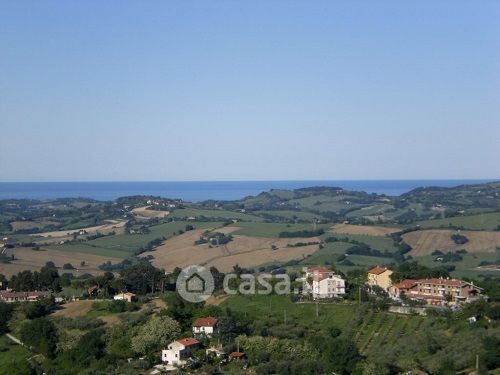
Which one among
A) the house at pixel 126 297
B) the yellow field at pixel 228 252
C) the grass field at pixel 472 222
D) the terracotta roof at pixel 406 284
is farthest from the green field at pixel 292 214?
the house at pixel 126 297

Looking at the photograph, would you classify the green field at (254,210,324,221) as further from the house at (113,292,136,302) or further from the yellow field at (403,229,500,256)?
the house at (113,292,136,302)

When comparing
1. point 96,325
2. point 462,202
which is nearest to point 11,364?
point 96,325

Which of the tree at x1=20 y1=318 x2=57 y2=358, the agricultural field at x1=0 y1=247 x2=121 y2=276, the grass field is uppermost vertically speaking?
the grass field

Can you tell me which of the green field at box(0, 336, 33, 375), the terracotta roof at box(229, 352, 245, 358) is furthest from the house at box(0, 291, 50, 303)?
the terracotta roof at box(229, 352, 245, 358)

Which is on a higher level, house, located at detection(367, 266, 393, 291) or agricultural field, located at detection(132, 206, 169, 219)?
house, located at detection(367, 266, 393, 291)

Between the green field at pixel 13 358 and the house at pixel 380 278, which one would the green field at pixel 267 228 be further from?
the green field at pixel 13 358


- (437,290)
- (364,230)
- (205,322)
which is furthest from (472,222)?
(205,322)

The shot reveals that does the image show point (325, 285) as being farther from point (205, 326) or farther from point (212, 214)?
point (212, 214)

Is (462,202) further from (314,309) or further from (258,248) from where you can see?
(314,309)
